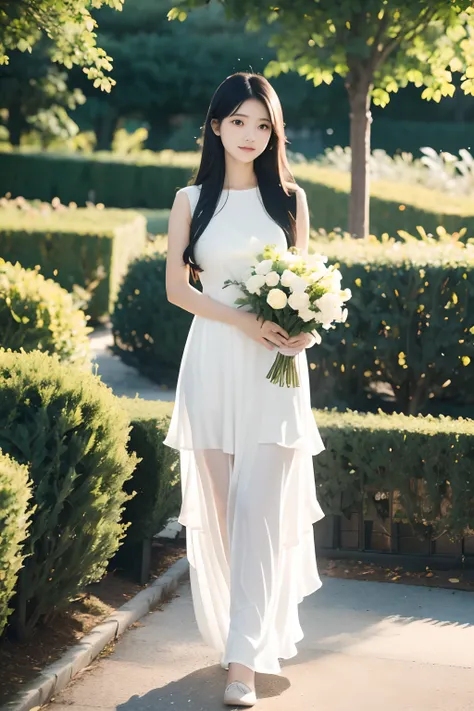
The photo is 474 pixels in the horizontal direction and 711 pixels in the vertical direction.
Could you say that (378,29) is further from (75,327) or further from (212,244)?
(212,244)

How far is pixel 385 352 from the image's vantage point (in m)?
8.08

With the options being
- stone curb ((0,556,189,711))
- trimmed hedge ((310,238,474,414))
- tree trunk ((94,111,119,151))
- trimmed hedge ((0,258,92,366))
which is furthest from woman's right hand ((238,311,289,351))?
tree trunk ((94,111,119,151))

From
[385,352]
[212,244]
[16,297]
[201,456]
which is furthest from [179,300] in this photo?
[385,352]

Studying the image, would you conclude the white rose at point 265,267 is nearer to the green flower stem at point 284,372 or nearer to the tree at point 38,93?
the green flower stem at point 284,372

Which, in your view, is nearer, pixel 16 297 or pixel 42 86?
pixel 16 297

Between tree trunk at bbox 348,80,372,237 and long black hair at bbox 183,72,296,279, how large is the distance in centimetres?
605

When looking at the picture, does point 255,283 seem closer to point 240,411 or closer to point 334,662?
point 240,411

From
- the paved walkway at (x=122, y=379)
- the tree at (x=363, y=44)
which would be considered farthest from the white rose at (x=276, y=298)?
the paved walkway at (x=122, y=379)

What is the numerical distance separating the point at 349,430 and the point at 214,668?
5.37 feet

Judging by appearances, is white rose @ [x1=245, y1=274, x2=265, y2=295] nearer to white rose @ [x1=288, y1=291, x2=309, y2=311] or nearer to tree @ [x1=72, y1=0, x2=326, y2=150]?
white rose @ [x1=288, y1=291, x2=309, y2=311]

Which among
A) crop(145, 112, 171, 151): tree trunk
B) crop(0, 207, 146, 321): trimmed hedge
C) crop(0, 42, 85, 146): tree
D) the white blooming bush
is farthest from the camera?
crop(145, 112, 171, 151): tree trunk

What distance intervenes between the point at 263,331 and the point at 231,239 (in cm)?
38

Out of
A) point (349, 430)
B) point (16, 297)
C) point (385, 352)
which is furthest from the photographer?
point (385, 352)

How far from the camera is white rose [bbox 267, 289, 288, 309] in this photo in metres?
3.87
